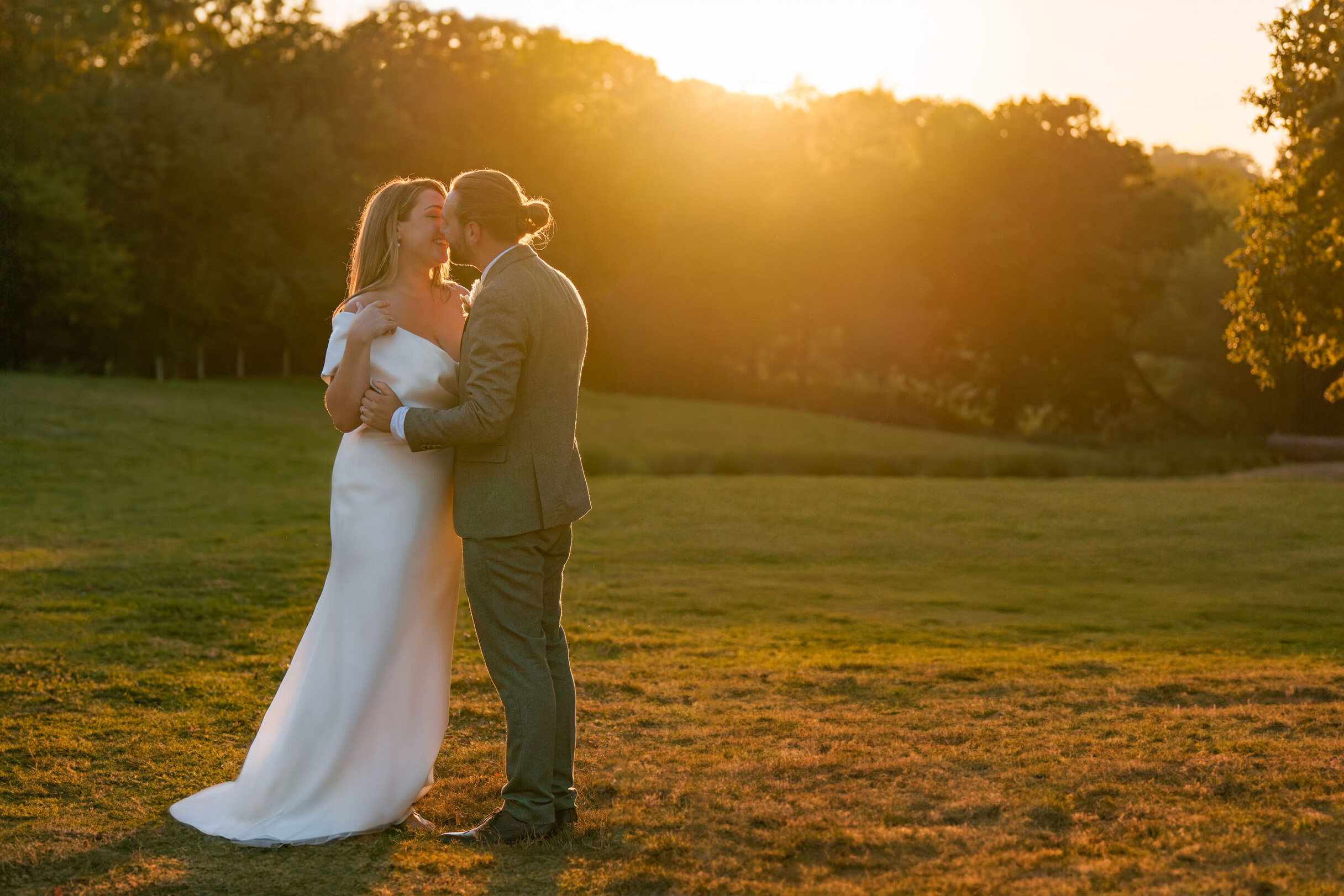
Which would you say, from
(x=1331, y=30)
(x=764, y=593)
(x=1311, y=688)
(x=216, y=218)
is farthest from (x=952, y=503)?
(x=216, y=218)

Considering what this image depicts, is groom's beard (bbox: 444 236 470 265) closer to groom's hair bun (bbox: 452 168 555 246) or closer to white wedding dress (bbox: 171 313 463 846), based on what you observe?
groom's hair bun (bbox: 452 168 555 246)

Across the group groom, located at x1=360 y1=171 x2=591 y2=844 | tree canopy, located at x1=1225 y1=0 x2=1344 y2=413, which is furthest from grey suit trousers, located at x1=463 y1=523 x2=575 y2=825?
tree canopy, located at x1=1225 y1=0 x2=1344 y2=413

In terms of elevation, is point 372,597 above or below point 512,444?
below

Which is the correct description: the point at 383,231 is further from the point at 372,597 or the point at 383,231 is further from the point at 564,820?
the point at 564,820

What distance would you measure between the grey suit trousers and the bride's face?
1.14 meters

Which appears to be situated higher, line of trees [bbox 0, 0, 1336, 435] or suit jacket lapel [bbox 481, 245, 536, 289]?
line of trees [bbox 0, 0, 1336, 435]

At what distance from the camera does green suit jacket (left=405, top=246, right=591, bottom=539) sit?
168 inches

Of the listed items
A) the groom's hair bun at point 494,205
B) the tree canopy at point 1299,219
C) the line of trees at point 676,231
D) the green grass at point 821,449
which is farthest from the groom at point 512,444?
the line of trees at point 676,231

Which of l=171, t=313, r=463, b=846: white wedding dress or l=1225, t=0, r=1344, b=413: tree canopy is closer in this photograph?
l=171, t=313, r=463, b=846: white wedding dress

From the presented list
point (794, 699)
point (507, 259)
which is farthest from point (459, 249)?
point (794, 699)

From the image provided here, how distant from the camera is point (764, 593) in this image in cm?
1305

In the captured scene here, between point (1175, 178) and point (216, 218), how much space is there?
3812cm

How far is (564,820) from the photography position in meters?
4.68

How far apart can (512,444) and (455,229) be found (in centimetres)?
80
